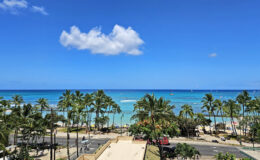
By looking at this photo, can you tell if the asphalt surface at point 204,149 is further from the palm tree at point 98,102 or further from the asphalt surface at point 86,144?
the palm tree at point 98,102

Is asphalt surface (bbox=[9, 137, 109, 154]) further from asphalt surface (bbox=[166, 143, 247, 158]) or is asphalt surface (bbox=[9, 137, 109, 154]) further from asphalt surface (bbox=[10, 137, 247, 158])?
asphalt surface (bbox=[166, 143, 247, 158])

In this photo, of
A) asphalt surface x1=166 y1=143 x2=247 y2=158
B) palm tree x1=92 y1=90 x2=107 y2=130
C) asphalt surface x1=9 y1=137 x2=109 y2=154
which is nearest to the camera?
asphalt surface x1=166 y1=143 x2=247 y2=158

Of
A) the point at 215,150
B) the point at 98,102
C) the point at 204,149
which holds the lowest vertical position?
the point at 204,149

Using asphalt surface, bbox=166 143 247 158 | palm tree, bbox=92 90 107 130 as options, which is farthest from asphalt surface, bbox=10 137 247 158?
palm tree, bbox=92 90 107 130

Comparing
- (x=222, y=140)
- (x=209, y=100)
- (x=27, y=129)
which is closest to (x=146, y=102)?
(x=27, y=129)

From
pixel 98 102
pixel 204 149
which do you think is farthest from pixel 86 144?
pixel 204 149

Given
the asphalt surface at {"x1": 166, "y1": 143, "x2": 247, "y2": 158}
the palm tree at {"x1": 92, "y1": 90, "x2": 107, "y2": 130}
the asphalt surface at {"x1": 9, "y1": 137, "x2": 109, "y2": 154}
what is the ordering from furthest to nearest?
1. the palm tree at {"x1": 92, "y1": 90, "x2": 107, "y2": 130}
2. the asphalt surface at {"x1": 9, "y1": 137, "x2": 109, "y2": 154}
3. the asphalt surface at {"x1": 166, "y1": 143, "x2": 247, "y2": 158}

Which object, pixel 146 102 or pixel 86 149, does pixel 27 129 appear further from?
pixel 146 102

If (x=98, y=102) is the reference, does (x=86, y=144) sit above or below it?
below

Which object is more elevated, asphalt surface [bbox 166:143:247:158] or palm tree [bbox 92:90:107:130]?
palm tree [bbox 92:90:107:130]

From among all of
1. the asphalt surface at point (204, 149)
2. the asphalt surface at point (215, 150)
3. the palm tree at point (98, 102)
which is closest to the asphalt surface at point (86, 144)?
the asphalt surface at point (204, 149)

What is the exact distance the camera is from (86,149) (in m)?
A: 41.9

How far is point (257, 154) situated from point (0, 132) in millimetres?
33528

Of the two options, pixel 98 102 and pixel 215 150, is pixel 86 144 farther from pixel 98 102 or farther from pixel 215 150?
pixel 215 150
